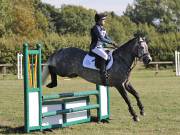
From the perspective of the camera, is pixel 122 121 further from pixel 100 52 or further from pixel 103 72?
pixel 100 52

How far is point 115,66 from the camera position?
35.6 ft

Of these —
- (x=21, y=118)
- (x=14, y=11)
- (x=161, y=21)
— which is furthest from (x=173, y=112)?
(x=161, y=21)

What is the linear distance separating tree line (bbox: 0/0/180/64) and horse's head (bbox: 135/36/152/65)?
3191 centimetres

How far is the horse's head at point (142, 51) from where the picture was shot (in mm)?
10680

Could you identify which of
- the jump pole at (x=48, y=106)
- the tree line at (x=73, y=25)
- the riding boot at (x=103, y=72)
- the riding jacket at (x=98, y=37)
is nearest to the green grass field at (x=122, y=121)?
the jump pole at (x=48, y=106)

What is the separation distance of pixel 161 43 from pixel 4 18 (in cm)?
1821

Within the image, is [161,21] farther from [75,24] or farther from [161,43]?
[161,43]

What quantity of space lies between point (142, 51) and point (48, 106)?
243 centimetres

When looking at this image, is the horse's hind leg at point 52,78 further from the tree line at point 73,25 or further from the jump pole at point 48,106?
the tree line at point 73,25

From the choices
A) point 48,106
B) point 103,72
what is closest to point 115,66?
point 103,72

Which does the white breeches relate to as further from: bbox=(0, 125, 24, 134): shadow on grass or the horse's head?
bbox=(0, 125, 24, 134): shadow on grass

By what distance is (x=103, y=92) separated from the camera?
11945 mm

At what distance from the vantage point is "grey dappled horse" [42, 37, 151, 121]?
422 inches

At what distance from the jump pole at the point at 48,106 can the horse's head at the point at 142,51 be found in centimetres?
156
